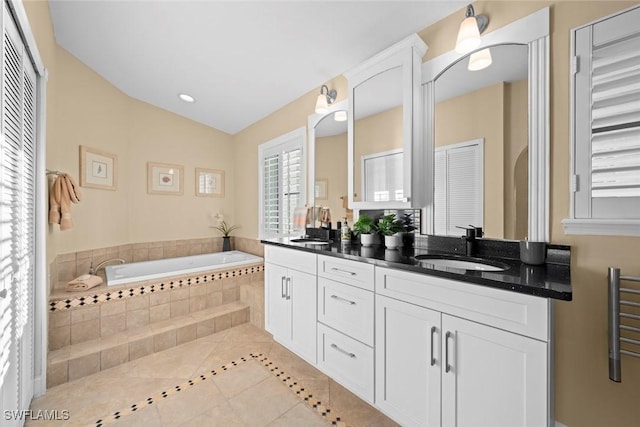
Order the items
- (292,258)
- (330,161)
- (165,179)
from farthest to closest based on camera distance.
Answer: (165,179)
(330,161)
(292,258)

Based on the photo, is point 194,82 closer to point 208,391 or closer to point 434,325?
point 208,391

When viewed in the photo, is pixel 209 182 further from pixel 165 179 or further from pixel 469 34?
pixel 469 34

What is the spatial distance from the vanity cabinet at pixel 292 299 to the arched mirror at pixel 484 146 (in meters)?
0.96

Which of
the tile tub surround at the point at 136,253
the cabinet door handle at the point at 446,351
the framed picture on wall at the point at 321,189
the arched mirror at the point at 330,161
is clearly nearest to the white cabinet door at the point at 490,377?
the cabinet door handle at the point at 446,351

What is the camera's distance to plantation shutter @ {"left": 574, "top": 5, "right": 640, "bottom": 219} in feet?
3.72

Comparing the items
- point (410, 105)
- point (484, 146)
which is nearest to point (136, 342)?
point (410, 105)

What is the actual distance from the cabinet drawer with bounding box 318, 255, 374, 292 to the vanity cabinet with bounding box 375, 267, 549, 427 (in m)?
0.07

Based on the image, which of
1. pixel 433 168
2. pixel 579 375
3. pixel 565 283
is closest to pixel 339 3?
pixel 433 168

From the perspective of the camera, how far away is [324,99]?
245 cm

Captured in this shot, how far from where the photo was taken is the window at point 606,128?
3.72ft

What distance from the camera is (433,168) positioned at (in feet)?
5.99

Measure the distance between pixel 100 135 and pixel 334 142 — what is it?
2576 millimetres

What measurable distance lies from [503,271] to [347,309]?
2.78 feet

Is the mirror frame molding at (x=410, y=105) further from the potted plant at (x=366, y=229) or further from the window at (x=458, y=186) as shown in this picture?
the potted plant at (x=366, y=229)
